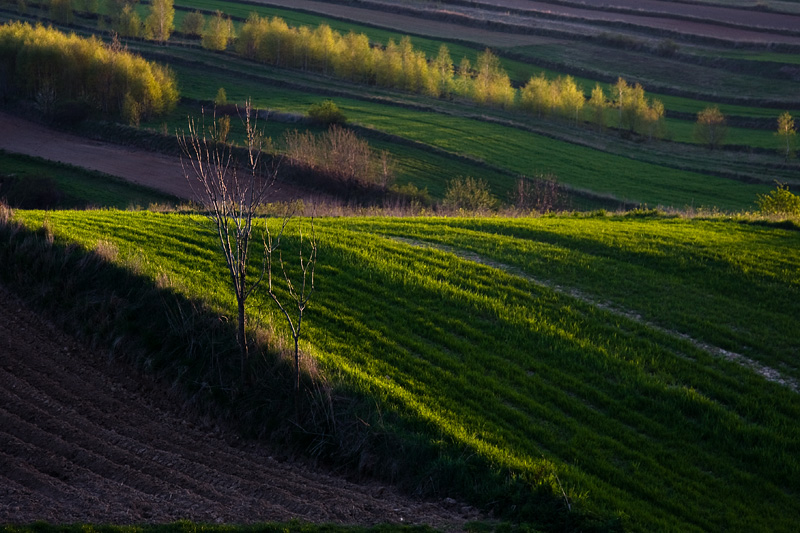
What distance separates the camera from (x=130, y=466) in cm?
1027

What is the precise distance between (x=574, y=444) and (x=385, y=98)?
73.1m

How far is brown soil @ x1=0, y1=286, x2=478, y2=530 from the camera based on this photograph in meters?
9.05

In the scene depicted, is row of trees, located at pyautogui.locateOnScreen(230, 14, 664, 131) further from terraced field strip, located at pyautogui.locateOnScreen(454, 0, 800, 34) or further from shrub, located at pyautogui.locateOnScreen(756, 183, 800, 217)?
shrub, located at pyautogui.locateOnScreen(756, 183, 800, 217)

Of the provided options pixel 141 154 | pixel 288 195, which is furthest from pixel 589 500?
pixel 141 154

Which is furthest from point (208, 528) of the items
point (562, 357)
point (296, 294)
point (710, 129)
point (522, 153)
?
point (710, 129)

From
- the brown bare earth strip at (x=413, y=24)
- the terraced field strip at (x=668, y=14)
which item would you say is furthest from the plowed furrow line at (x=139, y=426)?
the terraced field strip at (x=668, y=14)

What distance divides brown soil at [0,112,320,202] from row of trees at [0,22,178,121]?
6.27 meters

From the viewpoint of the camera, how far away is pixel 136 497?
9.27m

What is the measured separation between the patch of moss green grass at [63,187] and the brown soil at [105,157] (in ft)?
3.73

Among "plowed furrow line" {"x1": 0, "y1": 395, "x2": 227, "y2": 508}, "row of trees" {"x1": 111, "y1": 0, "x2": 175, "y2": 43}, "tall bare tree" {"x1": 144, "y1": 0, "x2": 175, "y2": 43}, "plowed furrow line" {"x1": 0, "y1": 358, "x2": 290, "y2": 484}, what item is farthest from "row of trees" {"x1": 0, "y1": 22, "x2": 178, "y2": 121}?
"plowed furrow line" {"x1": 0, "y1": 395, "x2": 227, "y2": 508}

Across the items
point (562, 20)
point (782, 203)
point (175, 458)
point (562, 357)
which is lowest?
point (175, 458)

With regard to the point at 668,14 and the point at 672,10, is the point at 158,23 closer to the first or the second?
the point at 668,14

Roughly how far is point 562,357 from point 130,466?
328 inches

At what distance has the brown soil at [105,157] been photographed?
51.4 metres
